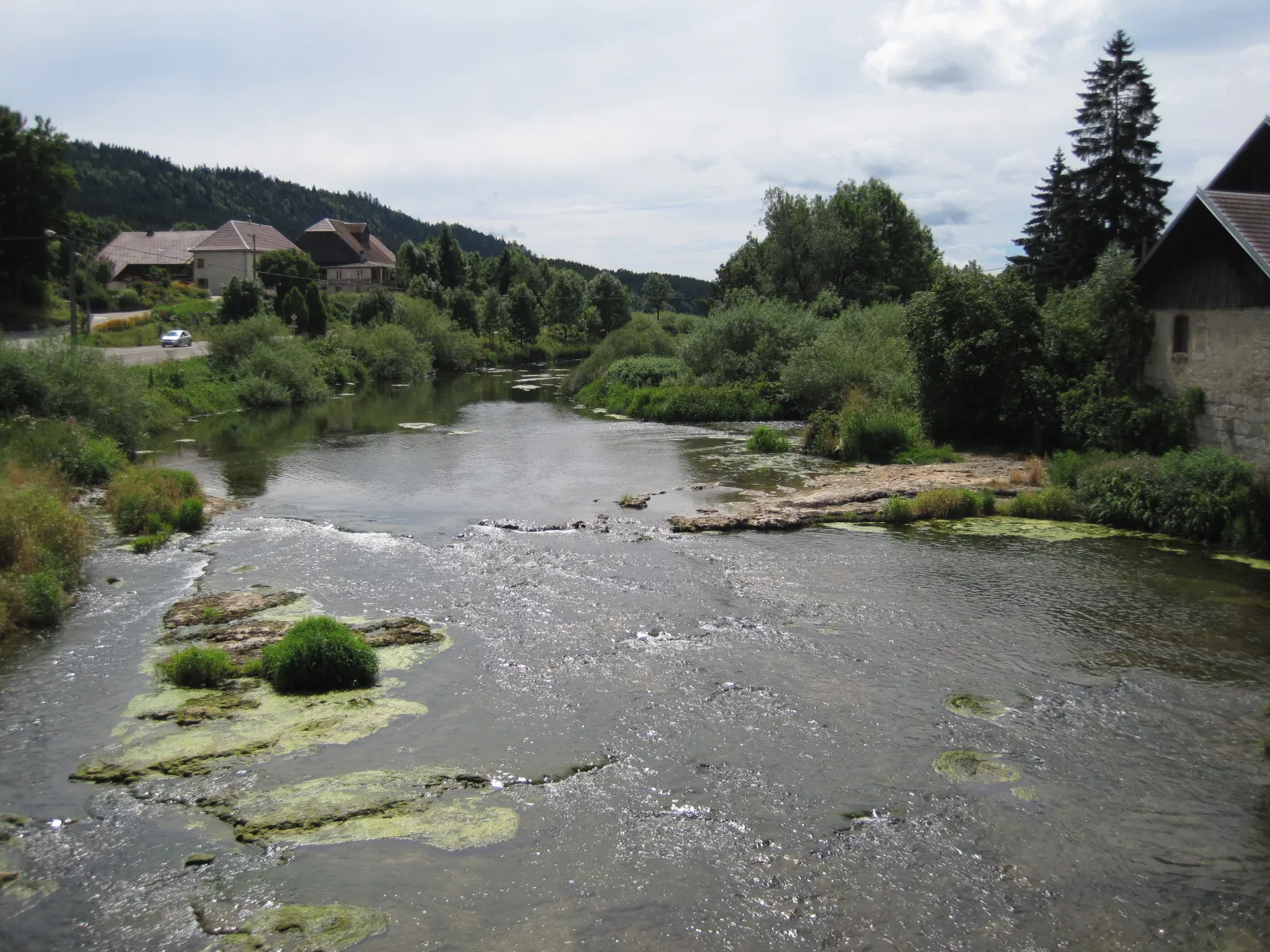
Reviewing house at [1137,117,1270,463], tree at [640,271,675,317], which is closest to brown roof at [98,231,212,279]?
tree at [640,271,675,317]

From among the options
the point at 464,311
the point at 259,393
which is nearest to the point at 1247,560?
the point at 259,393

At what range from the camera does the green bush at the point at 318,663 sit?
41.3 feet

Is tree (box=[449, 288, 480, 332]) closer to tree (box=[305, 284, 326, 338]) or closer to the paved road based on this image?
tree (box=[305, 284, 326, 338])

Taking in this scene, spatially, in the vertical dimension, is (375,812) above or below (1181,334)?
below

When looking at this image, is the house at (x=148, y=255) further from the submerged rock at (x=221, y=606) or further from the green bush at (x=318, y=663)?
the green bush at (x=318, y=663)

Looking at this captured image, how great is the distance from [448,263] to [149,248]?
92.9ft

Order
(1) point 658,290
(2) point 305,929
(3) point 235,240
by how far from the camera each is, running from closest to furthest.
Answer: (2) point 305,929 → (3) point 235,240 → (1) point 658,290

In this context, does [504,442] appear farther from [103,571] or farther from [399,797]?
[399,797]

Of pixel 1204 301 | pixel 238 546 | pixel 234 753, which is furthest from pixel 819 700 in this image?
pixel 1204 301

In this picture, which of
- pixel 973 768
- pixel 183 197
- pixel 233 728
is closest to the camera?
pixel 973 768

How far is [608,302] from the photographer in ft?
311

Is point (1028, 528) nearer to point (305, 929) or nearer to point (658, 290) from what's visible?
point (305, 929)

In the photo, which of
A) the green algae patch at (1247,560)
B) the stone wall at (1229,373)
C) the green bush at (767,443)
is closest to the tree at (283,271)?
the green bush at (767,443)

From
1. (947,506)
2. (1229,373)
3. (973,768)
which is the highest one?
(1229,373)
